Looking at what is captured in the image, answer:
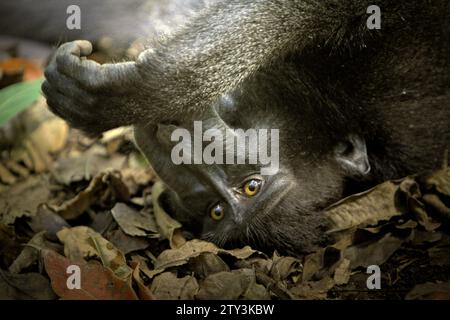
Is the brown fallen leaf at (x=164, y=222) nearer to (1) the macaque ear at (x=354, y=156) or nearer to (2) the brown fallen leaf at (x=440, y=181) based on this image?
(1) the macaque ear at (x=354, y=156)

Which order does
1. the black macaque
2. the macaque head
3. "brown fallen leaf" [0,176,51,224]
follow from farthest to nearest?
"brown fallen leaf" [0,176,51,224]
the macaque head
the black macaque

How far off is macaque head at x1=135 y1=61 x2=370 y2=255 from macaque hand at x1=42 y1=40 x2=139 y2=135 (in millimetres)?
229

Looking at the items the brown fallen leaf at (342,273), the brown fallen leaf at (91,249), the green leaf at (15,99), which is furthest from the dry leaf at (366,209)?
the green leaf at (15,99)

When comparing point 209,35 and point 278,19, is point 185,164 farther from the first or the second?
point 278,19

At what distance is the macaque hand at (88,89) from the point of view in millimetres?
2910

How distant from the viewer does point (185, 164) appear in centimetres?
324

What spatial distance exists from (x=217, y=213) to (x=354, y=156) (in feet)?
2.73

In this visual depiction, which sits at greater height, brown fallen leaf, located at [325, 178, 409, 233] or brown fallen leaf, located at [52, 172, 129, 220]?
brown fallen leaf, located at [52, 172, 129, 220]

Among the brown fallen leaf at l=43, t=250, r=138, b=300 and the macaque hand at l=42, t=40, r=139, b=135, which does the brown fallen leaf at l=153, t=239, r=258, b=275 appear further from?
the macaque hand at l=42, t=40, r=139, b=135

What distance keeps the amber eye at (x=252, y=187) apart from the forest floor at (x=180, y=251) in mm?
302

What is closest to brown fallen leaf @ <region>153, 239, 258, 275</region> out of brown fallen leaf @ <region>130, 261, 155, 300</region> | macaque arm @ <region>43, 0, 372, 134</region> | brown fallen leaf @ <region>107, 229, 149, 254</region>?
brown fallen leaf @ <region>130, 261, 155, 300</region>

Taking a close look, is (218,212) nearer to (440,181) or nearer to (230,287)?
(230,287)

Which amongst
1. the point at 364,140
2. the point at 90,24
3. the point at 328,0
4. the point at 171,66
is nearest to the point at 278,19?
the point at 328,0

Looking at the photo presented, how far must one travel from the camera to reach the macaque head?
320 cm
